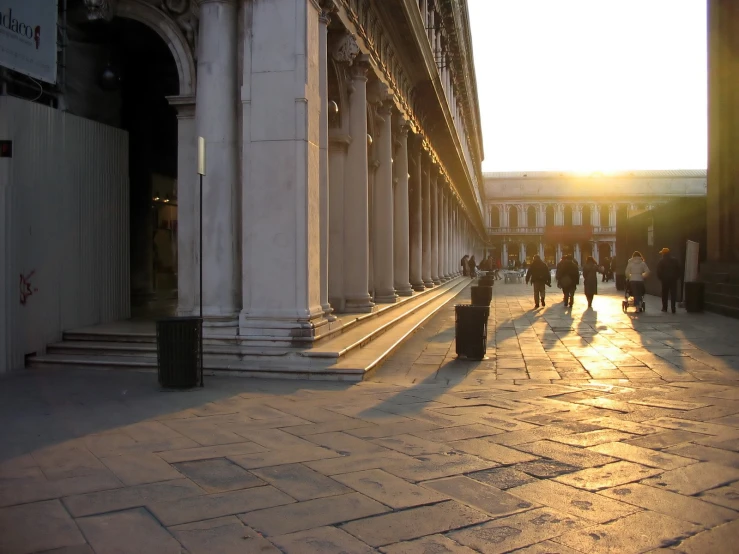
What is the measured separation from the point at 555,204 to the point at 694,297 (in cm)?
8692

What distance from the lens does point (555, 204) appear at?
336 feet

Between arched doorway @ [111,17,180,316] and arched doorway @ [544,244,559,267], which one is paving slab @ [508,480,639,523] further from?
arched doorway @ [544,244,559,267]

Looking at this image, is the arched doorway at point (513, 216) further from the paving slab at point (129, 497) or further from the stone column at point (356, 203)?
the paving slab at point (129, 497)

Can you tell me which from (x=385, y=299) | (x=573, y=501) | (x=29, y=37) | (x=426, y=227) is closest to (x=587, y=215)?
(x=426, y=227)

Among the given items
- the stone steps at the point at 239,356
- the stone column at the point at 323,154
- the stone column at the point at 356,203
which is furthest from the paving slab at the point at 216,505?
the stone column at the point at 356,203

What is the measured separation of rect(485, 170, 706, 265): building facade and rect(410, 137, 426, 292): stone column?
260 feet

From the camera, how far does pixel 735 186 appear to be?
18547 millimetres

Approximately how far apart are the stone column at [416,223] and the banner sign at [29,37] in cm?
1439

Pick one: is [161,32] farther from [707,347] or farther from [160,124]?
[707,347]

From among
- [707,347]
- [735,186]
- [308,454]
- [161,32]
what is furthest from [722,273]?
[308,454]

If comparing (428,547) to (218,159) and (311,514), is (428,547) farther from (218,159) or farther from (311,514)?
(218,159)

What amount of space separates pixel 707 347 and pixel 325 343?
20.6 feet

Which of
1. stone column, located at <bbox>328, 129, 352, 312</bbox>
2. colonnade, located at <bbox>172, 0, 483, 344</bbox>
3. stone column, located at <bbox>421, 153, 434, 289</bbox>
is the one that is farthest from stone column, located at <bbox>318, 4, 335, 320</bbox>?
stone column, located at <bbox>421, 153, 434, 289</bbox>

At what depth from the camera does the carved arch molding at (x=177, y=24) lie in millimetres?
10055
